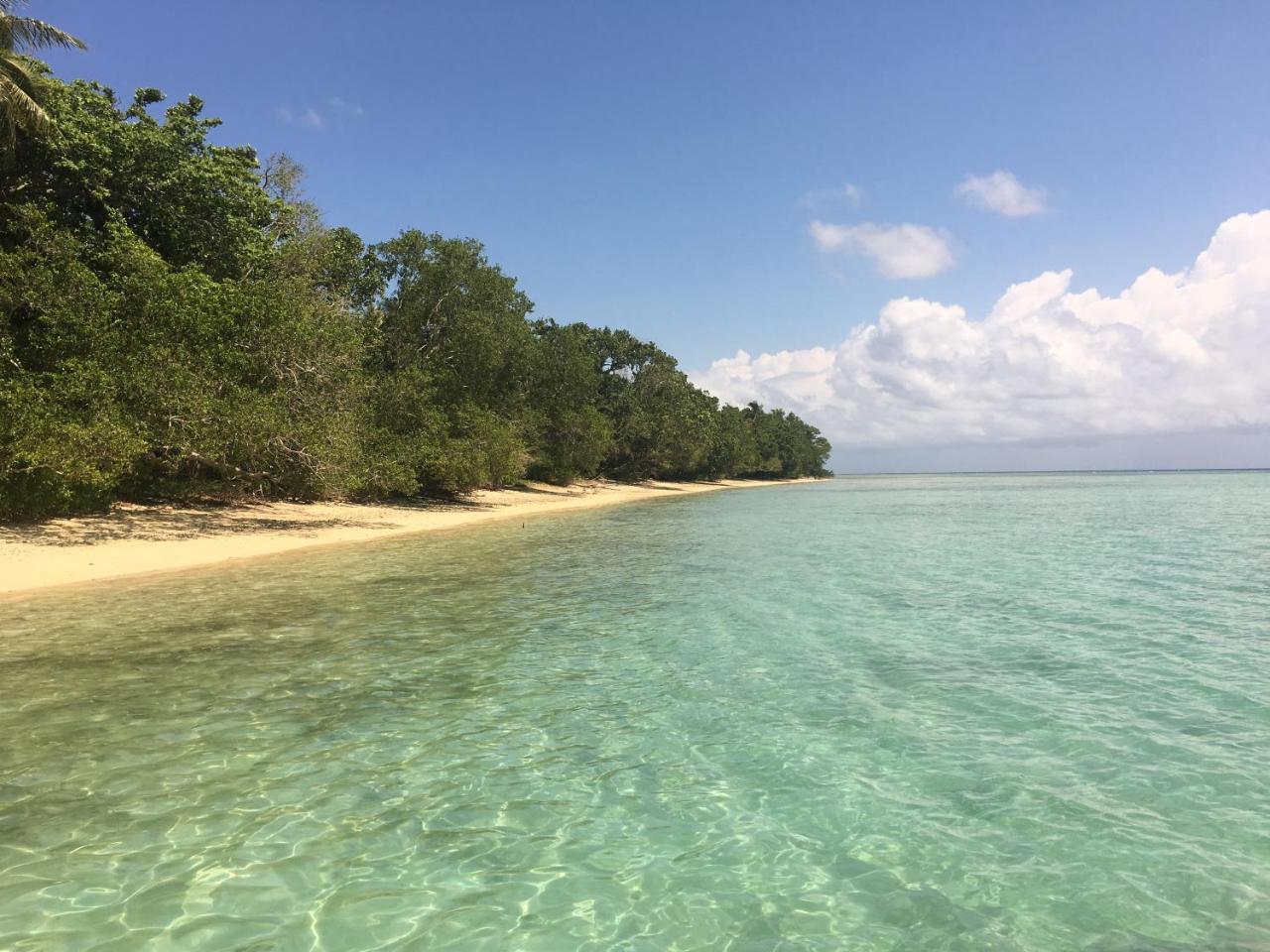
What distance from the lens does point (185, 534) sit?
24641 mm

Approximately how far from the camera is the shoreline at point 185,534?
18.5 m

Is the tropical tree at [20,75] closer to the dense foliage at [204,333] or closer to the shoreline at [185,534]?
the dense foliage at [204,333]

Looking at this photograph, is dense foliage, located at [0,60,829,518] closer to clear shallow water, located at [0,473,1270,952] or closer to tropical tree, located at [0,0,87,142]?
tropical tree, located at [0,0,87,142]

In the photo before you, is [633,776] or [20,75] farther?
[20,75]

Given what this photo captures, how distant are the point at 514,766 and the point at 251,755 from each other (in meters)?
2.70

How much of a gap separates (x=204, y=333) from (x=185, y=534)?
6909mm

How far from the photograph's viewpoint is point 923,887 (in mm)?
4973

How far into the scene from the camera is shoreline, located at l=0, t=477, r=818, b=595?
18500mm

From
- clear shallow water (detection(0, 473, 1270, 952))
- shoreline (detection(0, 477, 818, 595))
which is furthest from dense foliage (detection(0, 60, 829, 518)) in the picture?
clear shallow water (detection(0, 473, 1270, 952))

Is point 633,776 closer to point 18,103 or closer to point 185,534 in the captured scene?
point 185,534

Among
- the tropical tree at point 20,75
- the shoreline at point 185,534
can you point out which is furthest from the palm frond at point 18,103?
the shoreline at point 185,534

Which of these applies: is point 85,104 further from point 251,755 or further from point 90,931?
point 90,931

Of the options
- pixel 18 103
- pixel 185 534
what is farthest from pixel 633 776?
pixel 18 103

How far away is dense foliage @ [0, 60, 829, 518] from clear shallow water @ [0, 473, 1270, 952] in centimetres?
926
